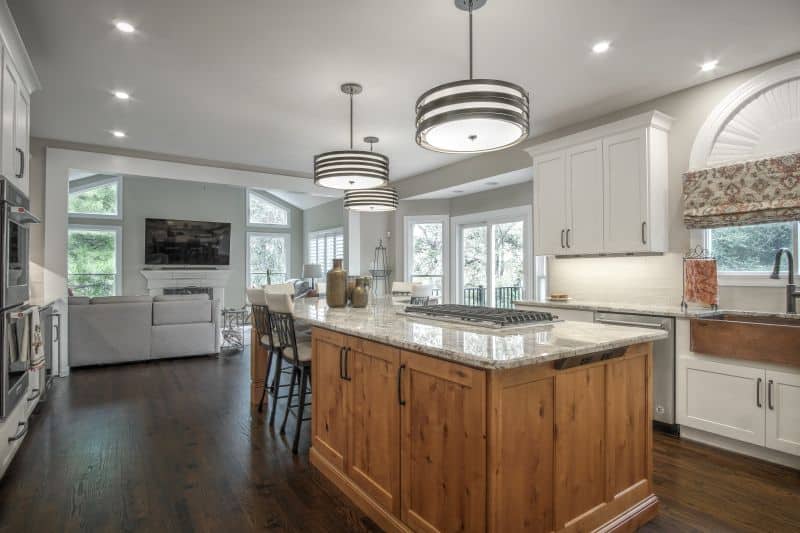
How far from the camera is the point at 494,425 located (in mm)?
1547

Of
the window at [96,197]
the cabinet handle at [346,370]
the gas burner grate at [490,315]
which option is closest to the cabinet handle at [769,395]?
the gas burner grate at [490,315]

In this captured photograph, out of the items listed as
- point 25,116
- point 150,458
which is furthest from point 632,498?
point 25,116

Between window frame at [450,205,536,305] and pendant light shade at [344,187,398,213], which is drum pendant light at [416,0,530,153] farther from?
window frame at [450,205,536,305]

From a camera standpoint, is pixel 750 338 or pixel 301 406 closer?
pixel 750 338

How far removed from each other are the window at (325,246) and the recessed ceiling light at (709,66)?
7.25 m

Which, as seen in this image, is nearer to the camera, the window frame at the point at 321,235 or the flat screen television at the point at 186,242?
the flat screen television at the point at 186,242

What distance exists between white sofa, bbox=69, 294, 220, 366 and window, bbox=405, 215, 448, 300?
128 inches

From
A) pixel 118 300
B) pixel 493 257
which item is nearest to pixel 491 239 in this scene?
pixel 493 257

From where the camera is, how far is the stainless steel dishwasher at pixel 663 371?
3.21m

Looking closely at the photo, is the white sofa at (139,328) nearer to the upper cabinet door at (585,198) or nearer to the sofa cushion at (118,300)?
the sofa cushion at (118,300)

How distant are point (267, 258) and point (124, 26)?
28.9ft

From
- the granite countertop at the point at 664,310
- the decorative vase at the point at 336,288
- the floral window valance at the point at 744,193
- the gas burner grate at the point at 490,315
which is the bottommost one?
the granite countertop at the point at 664,310

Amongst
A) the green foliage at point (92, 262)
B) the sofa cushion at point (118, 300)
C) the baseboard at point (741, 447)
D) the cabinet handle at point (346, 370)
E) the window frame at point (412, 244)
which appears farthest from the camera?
the green foliage at point (92, 262)

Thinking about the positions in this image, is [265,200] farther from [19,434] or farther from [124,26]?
[19,434]
